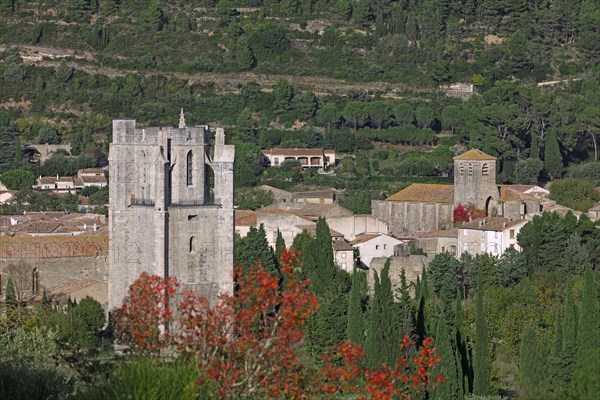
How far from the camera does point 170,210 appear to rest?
132ft

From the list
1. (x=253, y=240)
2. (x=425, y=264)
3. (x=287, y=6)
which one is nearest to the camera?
(x=253, y=240)

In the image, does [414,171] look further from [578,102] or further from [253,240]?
[253,240]

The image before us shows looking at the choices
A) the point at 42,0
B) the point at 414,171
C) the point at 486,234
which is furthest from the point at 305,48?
the point at 486,234

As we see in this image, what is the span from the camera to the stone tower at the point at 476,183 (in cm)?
6138

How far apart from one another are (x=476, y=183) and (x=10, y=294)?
74.2 ft

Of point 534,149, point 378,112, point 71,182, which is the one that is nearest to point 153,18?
point 378,112

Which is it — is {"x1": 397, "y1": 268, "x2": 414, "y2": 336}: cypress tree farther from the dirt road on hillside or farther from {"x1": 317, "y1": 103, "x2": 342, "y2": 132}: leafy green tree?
the dirt road on hillside

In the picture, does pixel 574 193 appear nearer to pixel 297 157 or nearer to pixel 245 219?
pixel 245 219

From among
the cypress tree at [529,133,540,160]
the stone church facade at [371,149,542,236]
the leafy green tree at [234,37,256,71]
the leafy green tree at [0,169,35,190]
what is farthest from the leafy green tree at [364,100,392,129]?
the stone church facade at [371,149,542,236]

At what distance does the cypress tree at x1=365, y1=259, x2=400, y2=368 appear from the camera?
3650cm

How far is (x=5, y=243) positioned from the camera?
48.2 meters

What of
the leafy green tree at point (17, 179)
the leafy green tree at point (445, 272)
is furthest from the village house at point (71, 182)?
the leafy green tree at point (445, 272)

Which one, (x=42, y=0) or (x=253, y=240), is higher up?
(x=42, y=0)

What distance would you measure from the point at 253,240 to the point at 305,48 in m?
46.8
